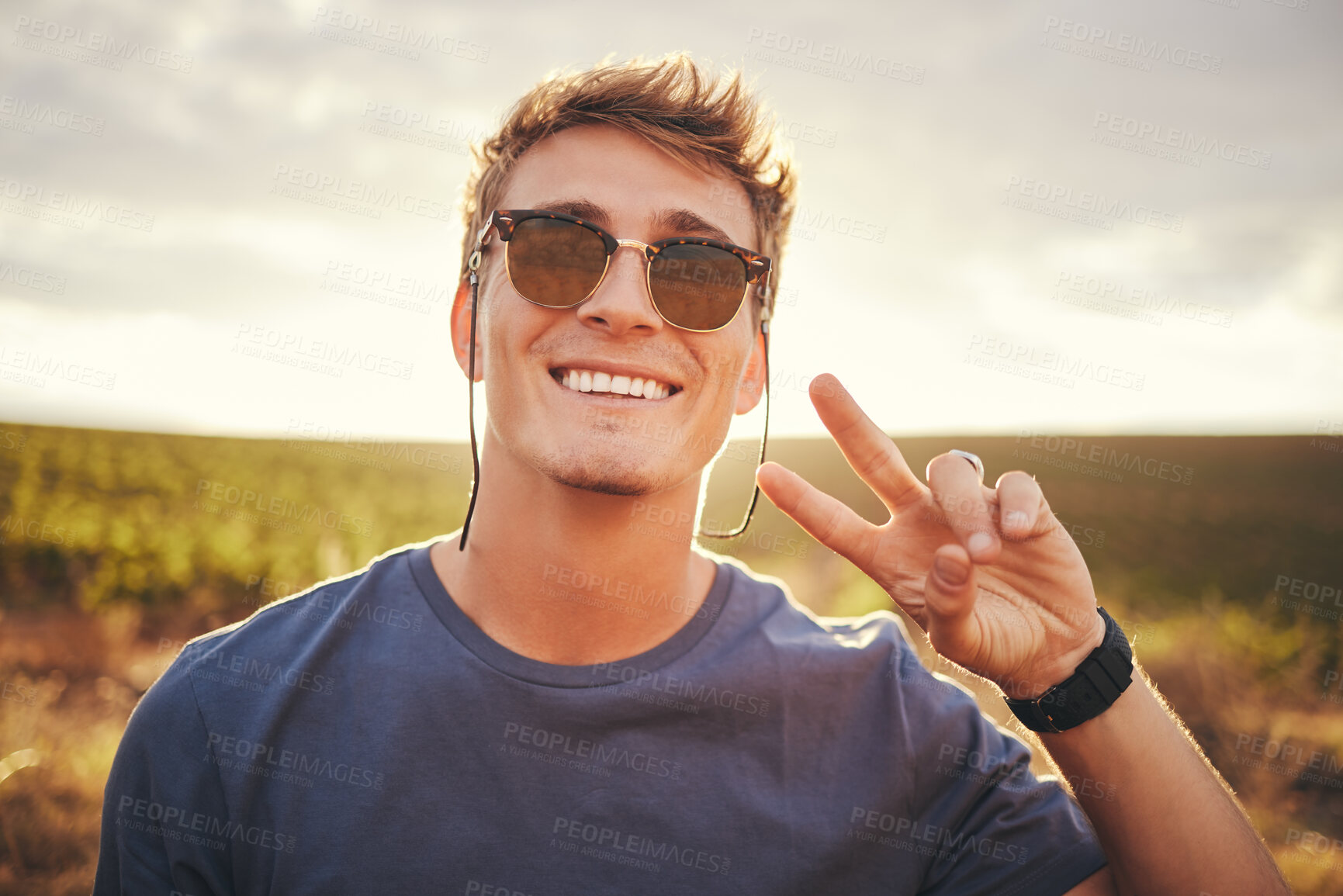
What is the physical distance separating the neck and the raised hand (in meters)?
0.56

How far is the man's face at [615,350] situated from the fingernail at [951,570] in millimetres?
908

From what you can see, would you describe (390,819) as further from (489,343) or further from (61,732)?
(61,732)

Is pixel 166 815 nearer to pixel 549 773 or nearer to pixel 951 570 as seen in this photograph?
pixel 549 773

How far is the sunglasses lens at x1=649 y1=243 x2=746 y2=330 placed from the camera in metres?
2.26

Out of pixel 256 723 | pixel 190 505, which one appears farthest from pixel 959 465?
pixel 190 505

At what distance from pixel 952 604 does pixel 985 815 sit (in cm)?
93

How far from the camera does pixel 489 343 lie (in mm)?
2387

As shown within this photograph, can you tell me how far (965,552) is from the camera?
5.16 feet

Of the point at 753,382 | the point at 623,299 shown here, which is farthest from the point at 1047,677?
the point at 623,299

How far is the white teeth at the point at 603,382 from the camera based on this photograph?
2266mm

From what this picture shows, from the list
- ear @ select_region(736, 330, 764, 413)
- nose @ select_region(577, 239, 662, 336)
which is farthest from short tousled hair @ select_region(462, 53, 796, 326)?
nose @ select_region(577, 239, 662, 336)

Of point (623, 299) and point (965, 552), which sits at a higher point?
point (623, 299)

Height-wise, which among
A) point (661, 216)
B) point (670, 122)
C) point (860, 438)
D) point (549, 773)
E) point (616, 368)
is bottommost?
point (549, 773)

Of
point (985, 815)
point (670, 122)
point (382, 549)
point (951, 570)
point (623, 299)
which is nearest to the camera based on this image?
point (951, 570)
